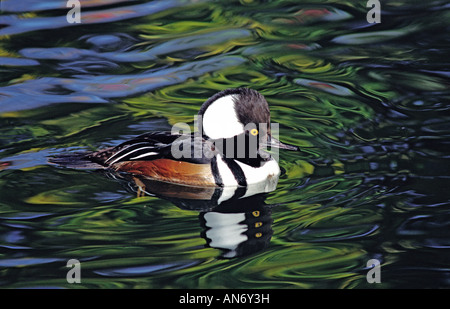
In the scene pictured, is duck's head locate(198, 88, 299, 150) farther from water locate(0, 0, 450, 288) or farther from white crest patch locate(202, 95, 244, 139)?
water locate(0, 0, 450, 288)

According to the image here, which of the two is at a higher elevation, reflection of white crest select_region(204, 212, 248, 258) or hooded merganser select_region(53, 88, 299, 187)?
hooded merganser select_region(53, 88, 299, 187)

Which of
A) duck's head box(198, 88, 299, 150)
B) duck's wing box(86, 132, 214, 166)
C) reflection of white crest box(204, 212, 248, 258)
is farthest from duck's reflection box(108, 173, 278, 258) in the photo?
duck's head box(198, 88, 299, 150)

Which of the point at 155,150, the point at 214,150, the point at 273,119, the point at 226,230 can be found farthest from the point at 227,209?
the point at 273,119

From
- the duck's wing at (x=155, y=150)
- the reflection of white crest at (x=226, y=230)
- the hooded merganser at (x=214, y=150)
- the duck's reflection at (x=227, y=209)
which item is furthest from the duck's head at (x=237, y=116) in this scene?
the reflection of white crest at (x=226, y=230)

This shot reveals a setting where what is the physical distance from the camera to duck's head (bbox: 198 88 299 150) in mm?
7723

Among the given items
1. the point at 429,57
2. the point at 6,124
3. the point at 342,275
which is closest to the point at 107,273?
the point at 342,275

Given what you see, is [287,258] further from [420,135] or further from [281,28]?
[281,28]

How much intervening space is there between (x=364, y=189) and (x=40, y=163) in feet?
11.6

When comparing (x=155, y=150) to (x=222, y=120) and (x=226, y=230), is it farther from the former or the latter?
(x=226, y=230)

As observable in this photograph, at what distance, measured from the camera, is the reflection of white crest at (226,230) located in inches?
262

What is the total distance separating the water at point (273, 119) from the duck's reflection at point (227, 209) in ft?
0.09

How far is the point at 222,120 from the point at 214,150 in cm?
40

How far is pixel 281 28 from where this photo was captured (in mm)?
12000

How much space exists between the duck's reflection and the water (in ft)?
0.09
